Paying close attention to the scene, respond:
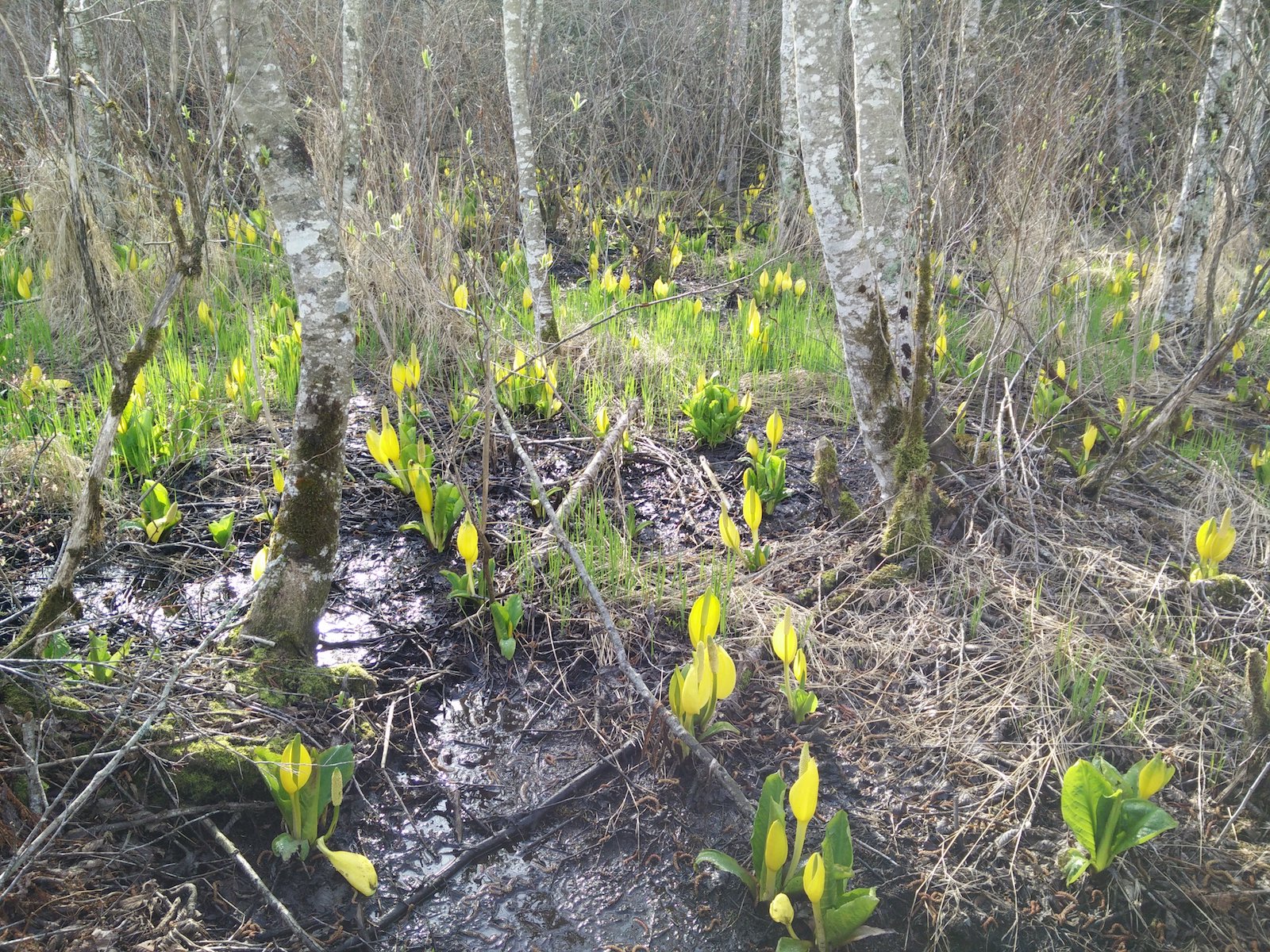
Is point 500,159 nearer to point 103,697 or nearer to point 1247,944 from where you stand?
point 103,697

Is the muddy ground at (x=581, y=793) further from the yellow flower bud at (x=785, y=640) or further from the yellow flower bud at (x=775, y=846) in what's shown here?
the yellow flower bud at (x=785, y=640)

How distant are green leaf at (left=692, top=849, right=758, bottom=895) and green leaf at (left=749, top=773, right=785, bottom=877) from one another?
3 centimetres

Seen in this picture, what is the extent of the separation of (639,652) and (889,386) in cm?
132

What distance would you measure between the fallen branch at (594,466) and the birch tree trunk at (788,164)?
3.26 meters

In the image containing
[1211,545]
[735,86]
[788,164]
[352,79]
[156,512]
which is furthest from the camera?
[735,86]

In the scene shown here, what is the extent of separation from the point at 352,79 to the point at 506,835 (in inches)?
179

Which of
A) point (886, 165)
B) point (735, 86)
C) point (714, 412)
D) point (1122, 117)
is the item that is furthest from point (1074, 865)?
point (1122, 117)

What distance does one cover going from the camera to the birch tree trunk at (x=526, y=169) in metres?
4.12

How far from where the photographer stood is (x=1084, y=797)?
1868 mm

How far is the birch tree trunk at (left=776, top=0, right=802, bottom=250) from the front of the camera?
256 inches

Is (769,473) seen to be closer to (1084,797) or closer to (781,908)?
(1084,797)

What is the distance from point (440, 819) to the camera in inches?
85.4

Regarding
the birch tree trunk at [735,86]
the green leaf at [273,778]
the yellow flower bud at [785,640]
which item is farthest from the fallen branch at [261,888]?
the birch tree trunk at [735,86]

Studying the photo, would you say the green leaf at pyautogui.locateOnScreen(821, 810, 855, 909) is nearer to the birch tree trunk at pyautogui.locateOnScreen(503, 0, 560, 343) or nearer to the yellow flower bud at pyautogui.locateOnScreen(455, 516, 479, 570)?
the yellow flower bud at pyautogui.locateOnScreen(455, 516, 479, 570)
